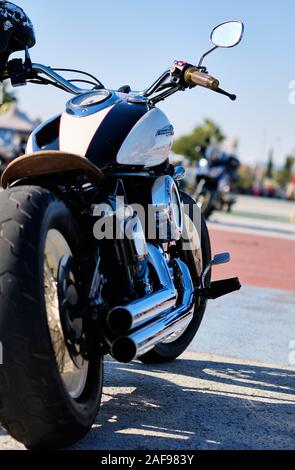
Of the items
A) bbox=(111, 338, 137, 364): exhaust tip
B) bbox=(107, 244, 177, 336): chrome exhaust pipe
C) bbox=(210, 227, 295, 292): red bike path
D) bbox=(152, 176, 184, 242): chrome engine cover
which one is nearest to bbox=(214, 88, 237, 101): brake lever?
bbox=(152, 176, 184, 242): chrome engine cover

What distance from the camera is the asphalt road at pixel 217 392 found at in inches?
114

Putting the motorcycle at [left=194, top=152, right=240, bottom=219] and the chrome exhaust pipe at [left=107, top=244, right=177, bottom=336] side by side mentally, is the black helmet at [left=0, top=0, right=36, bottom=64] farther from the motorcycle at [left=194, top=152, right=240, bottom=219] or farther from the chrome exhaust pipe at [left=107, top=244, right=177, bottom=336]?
the motorcycle at [left=194, top=152, right=240, bottom=219]

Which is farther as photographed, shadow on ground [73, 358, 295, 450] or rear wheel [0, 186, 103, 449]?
shadow on ground [73, 358, 295, 450]

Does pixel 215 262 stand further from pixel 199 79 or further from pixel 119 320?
pixel 119 320

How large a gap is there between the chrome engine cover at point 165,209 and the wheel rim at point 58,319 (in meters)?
0.80

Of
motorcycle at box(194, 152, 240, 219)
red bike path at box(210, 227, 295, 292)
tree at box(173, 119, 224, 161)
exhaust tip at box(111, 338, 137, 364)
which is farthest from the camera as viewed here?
tree at box(173, 119, 224, 161)

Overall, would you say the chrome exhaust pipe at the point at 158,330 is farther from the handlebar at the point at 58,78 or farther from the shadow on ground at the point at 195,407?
the handlebar at the point at 58,78

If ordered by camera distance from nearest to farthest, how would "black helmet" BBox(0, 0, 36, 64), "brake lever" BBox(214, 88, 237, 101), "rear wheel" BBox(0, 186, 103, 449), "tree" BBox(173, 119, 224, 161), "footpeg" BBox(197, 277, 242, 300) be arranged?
1. "rear wheel" BBox(0, 186, 103, 449)
2. "black helmet" BBox(0, 0, 36, 64)
3. "brake lever" BBox(214, 88, 237, 101)
4. "footpeg" BBox(197, 277, 242, 300)
5. "tree" BBox(173, 119, 224, 161)

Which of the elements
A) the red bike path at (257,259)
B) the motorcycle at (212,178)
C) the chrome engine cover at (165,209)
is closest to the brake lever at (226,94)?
the chrome engine cover at (165,209)

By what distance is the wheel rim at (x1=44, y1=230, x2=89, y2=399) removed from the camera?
8.62ft

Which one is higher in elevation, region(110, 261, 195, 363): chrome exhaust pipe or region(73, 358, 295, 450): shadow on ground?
region(110, 261, 195, 363): chrome exhaust pipe

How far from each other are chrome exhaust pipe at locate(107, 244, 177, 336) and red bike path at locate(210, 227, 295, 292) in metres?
4.33

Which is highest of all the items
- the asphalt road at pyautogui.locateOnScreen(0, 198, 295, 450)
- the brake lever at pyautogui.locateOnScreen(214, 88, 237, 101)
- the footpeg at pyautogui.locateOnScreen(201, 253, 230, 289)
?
the brake lever at pyautogui.locateOnScreen(214, 88, 237, 101)

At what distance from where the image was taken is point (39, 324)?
2.37 meters
